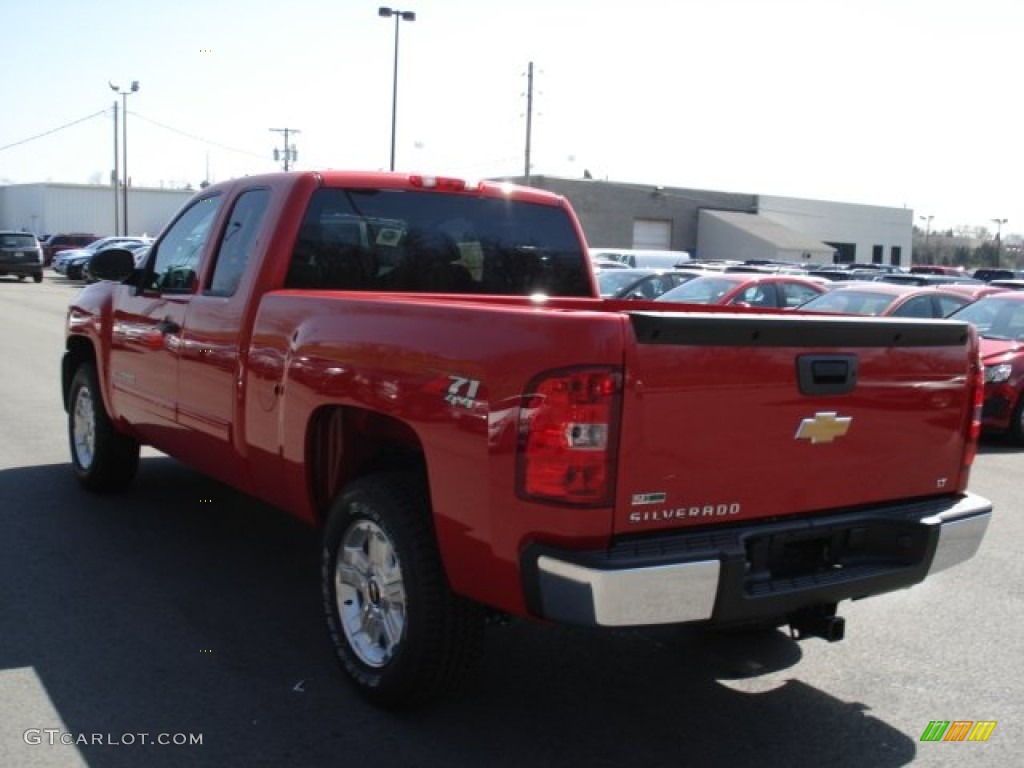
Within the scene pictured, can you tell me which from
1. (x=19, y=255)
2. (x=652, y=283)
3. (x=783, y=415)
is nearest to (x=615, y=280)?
(x=652, y=283)

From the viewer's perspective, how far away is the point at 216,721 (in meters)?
3.94

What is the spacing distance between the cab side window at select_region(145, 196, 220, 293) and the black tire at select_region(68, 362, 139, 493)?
1.11 meters

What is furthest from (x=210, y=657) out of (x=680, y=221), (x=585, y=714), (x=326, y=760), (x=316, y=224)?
(x=680, y=221)

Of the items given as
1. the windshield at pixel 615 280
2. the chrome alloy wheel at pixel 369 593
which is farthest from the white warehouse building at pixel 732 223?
the chrome alloy wheel at pixel 369 593

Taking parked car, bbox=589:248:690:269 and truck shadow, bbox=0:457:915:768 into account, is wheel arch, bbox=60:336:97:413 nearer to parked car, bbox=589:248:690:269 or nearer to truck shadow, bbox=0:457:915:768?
truck shadow, bbox=0:457:915:768

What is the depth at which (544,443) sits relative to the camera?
10.8ft

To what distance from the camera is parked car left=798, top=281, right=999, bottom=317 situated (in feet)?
42.0

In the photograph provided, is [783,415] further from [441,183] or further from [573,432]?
[441,183]

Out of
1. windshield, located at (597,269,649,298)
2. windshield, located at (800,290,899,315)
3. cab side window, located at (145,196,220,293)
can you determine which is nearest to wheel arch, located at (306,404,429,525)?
cab side window, located at (145,196,220,293)

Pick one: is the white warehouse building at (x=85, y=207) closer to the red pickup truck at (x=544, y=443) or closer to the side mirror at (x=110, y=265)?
the side mirror at (x=110, y=265)

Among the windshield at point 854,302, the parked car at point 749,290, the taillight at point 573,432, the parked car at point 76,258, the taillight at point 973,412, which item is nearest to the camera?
the taillight at point 573,432

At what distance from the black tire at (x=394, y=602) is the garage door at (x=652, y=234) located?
183 ft

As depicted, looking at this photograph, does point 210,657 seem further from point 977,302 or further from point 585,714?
point 977,302

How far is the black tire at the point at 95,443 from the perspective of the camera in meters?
7.01
